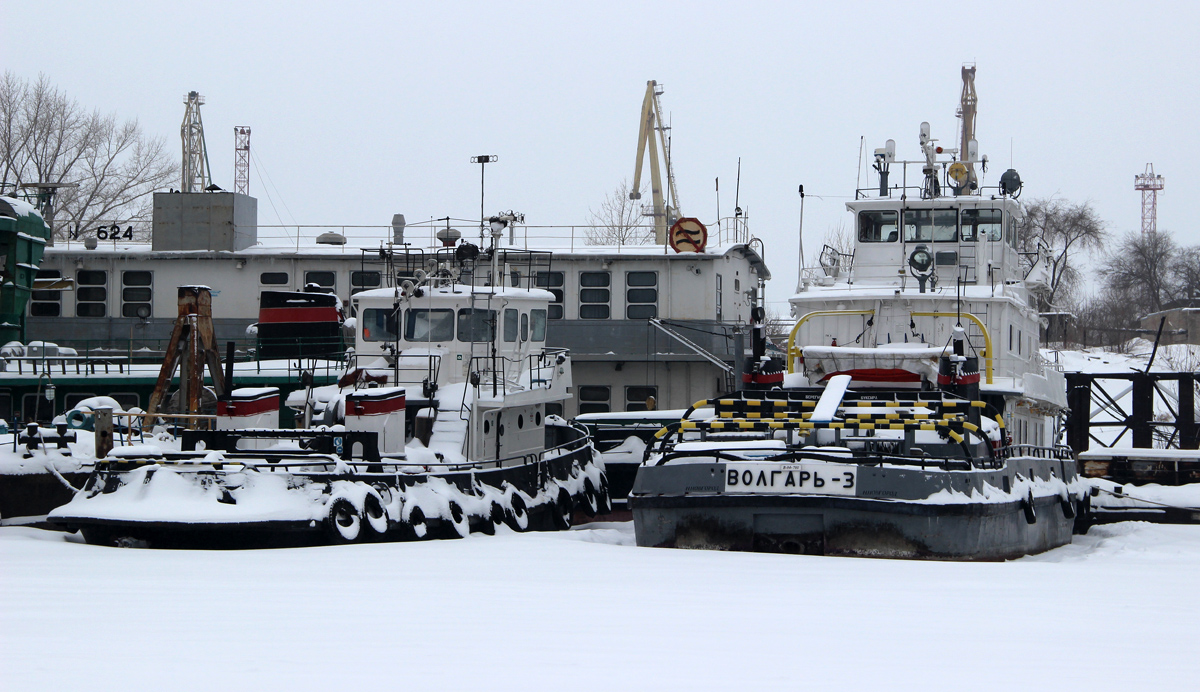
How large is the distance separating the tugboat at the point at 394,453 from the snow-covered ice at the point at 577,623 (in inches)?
44.2

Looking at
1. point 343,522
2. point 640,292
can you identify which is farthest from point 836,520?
point 640,292

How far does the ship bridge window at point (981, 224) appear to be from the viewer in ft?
62.2

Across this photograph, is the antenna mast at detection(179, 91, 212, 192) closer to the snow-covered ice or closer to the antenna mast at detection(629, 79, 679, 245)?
the antenna mast at detection(629, 79, 679, 245)

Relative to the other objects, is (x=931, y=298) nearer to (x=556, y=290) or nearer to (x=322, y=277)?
(x=556, y=290)

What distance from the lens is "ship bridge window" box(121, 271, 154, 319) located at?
90.1 feet

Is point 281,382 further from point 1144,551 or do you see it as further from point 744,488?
point 1144,551

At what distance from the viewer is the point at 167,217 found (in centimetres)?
2788

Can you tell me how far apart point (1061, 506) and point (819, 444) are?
198 inches

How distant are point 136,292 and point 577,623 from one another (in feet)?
77.0

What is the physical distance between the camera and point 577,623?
6.82m

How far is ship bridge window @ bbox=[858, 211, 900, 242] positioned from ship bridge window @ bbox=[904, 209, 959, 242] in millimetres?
215

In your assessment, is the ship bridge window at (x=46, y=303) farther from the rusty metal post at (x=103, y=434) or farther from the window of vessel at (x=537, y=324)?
the rusty metal post at (x=103, y=434)

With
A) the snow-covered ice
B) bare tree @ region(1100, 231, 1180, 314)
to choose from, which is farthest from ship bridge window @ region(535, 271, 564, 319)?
bare tree @ region(1100, 231, 1180, 314)

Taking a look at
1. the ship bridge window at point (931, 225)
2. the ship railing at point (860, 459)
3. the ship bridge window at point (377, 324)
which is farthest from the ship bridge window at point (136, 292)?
the ship railing at point (860, 459)
